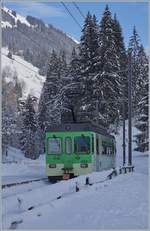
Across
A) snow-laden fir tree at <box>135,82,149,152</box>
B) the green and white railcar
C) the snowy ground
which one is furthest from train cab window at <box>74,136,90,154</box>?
snow-laden fir tree at <box>135,82,149,152</box>

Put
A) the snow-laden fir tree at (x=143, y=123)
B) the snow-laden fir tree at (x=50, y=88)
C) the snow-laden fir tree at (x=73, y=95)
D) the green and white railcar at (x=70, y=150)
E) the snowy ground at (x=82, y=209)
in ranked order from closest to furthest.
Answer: the snowy ground at (x=82, y=209) < the green and white railcar at (x=70, y=150) < the snow-laden fir tree at (x=73, y=95) < the snow-laden fir tree at (x=143, y=123) < the snow-laden fir tree at (x=50, y=88)

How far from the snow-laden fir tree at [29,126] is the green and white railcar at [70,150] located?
52264 mm

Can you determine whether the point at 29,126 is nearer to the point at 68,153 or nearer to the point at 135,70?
the point at 135,70

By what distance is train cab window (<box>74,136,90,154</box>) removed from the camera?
26.0 meters

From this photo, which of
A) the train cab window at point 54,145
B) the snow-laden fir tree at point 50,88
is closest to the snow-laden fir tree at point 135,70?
the snow-laden fir tree at point 50,88

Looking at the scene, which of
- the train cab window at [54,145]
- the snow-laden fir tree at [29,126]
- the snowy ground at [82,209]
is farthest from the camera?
the snow-laden fir tree at [29,126]

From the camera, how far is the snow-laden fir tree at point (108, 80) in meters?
56.4

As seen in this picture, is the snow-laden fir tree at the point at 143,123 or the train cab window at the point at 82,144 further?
the snow-laden fir tree at the point at 143,123

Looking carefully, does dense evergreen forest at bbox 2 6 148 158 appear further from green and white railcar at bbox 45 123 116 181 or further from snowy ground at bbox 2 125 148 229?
snowy ground at bbox 2 125 148 229

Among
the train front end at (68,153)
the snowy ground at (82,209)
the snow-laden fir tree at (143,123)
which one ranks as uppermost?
the snow-laden fir tree at (143,123)

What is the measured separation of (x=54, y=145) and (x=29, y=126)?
56.4 meters

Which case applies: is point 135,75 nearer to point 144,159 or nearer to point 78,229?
point 144,159

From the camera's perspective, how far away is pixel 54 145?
26406 millimetres

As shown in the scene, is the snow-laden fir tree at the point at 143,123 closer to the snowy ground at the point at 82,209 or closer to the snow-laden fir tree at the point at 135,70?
the snow-laden fir tree at the point at 135,70
